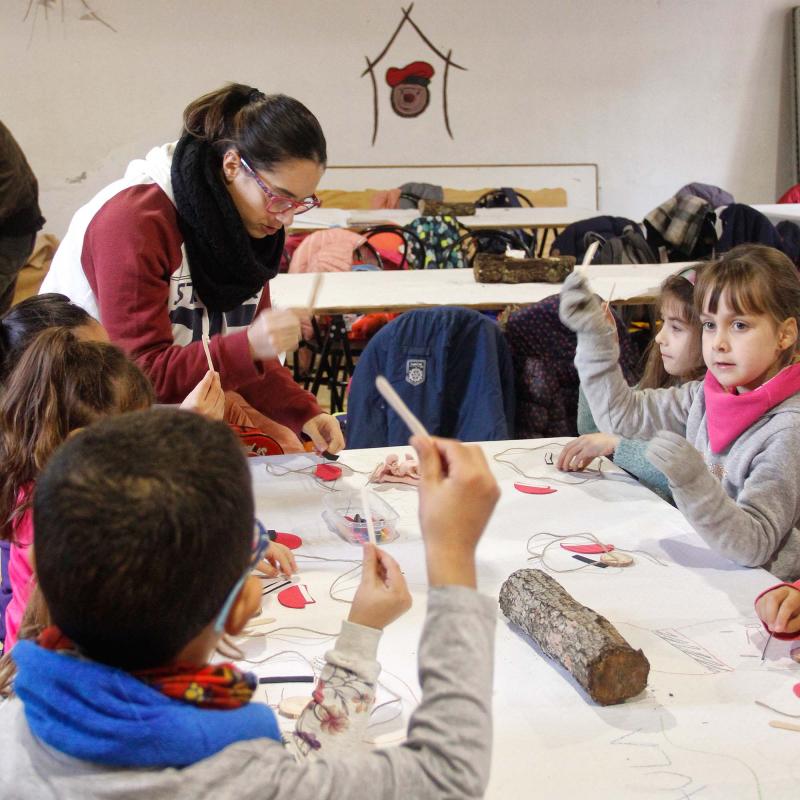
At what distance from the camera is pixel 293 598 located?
1571 mm

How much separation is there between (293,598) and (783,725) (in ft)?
2.51

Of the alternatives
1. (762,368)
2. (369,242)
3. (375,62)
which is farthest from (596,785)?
(375,62)

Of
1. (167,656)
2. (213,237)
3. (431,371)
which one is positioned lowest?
(431,371)

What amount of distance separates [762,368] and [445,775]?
139cm

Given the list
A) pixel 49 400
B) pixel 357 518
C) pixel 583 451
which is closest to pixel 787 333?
pixel 583 451

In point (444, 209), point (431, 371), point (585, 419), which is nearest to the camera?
point (585, 419)

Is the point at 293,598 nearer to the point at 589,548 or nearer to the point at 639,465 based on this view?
the point at 589,548

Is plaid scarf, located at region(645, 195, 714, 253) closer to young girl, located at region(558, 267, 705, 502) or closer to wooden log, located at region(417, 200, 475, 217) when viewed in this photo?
wooden log, located at region(417, 200, 475, 217)

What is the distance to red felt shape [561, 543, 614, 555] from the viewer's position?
173cm

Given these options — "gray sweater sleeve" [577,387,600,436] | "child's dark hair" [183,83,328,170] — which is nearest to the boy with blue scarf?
"child's dark hair" [183,83,328,170]

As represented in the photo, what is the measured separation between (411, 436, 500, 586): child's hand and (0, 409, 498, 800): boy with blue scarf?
0.02m

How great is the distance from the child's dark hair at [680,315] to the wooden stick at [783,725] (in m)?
1.18

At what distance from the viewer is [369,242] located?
5258mm

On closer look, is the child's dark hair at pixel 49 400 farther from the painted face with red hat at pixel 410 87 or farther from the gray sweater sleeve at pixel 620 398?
the painted face with red hat at pixel 410 87
